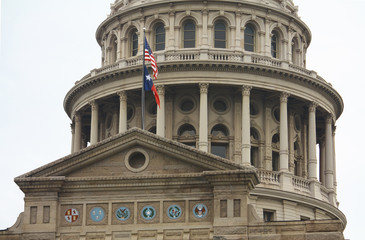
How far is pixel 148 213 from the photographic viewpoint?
137ft

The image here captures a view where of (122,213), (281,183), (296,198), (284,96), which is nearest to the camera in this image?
(122,213)

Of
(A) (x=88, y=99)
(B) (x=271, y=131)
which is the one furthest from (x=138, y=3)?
(B) (x=271, y=131)

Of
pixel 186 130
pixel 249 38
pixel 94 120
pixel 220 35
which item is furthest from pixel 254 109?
pixel 94 120

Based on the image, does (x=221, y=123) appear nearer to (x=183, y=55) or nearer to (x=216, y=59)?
(x=216, y=59)

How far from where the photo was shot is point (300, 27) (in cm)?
7944

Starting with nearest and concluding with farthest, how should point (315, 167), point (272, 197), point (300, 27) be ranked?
point (272, 197) → point (315, 167) → point (300, 27)

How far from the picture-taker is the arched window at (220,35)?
75.5 metres

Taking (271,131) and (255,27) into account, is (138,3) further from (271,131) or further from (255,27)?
(271,131)

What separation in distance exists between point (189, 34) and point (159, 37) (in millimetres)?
2079

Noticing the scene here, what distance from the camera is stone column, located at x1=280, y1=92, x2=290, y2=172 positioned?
71.8m

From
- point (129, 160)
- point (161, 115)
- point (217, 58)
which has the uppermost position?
point (217, 58)

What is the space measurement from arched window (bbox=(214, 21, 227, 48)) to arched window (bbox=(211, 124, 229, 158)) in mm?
6094

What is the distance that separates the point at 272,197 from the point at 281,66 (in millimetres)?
9325

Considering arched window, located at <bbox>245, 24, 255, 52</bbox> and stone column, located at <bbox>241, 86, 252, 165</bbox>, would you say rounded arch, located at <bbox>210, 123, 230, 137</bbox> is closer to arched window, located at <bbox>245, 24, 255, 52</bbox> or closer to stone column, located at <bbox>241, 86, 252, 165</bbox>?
stone column, located at <bbox>241, 86, 252, 165</bbox>
